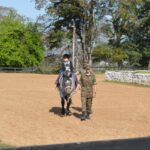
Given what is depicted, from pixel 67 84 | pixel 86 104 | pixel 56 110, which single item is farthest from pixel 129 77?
pixel 67 84

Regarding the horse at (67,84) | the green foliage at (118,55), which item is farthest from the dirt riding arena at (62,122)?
the green foliage at (118,55)

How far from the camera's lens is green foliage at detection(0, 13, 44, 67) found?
63938mm

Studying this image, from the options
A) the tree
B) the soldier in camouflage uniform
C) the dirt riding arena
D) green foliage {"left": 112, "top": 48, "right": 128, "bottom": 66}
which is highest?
the tree

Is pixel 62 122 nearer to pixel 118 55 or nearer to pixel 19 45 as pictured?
pixel 19 45

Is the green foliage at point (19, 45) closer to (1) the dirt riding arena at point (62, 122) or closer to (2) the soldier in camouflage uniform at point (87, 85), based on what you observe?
(1) the dirt riding arena at point (62, 122)

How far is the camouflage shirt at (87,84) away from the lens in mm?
13727

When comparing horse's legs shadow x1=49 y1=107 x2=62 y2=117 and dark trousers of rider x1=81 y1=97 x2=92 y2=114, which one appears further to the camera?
horse's legs shadow x1=49 y1=107 x2=62 y2=117

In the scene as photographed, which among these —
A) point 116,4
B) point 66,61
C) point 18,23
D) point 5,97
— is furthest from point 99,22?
point 66,61

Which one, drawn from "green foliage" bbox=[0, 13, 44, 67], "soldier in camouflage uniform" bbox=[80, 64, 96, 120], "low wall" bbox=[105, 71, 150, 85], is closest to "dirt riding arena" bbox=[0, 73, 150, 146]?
"soldier in camouflage uniform" bbox=[80, 64, 96, 120]

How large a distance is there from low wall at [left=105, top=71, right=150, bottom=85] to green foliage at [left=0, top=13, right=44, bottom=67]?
30.6 metres

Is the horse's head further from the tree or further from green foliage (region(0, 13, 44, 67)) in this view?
the tree

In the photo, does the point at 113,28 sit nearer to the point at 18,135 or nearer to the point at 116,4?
the point at 116,4

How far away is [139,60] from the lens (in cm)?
7681

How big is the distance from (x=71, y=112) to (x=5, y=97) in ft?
16.7
